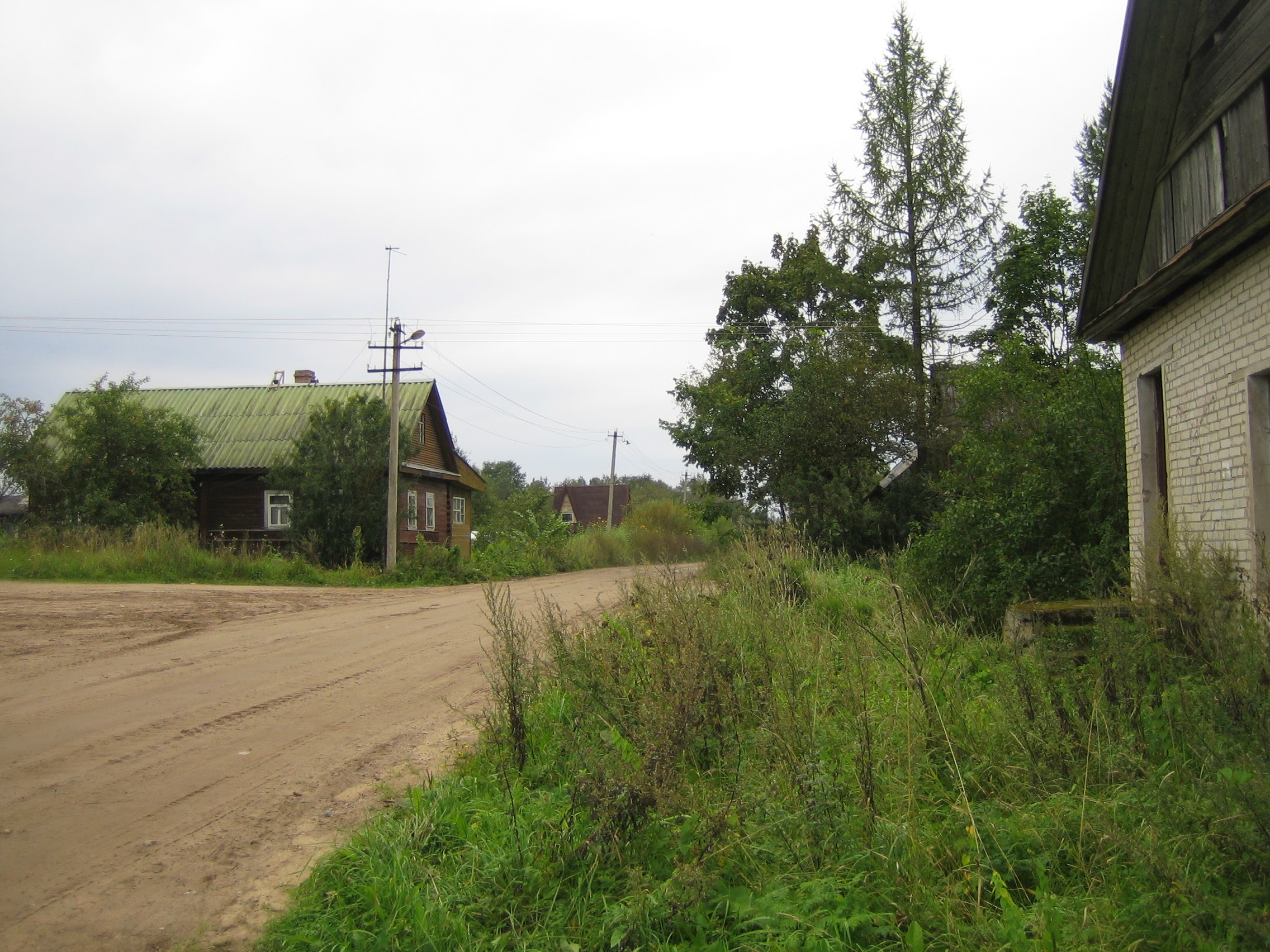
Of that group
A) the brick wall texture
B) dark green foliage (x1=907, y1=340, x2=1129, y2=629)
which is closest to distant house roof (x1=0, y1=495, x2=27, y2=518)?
dark green foliage (x1=907, y1=340, x2=1129, y2=629)

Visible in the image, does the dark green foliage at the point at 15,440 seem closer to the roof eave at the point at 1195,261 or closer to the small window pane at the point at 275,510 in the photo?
the small window pane at the point at 275,510

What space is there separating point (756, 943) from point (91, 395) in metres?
27.5

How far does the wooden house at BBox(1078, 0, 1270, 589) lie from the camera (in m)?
6.82

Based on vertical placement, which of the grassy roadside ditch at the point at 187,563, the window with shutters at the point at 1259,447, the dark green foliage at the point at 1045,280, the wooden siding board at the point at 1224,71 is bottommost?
the grassy roadside ditch at the point at 187,563

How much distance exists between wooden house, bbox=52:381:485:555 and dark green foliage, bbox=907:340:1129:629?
18778 millimetres

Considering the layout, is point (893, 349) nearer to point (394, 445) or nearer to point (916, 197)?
point (916, 197)

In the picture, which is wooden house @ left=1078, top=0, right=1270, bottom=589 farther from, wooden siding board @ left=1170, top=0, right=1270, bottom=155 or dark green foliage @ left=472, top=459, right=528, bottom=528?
dark green foliage @ left=472, top=459, right=528, bottom=528

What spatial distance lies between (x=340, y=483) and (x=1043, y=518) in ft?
63.2

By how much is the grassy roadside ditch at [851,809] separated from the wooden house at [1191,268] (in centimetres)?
191

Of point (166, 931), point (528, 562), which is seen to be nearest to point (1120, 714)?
point (166, 931)

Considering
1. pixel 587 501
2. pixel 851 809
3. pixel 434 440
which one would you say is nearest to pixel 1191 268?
Answer: pixel 851 809

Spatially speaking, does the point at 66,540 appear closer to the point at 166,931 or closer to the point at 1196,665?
the point at 166,931

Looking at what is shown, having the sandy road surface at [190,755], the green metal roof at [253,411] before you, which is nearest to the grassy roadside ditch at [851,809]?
the sandy road surface at [190,755]

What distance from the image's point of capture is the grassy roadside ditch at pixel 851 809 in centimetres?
324
